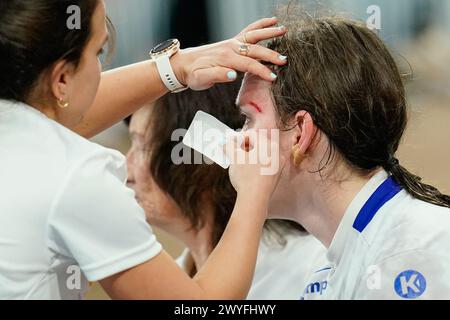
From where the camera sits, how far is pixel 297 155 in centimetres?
165

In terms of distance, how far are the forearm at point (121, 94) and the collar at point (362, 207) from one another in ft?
1.49

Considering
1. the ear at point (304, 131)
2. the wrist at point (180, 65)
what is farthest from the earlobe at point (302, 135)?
the wrist at point (180, 65)

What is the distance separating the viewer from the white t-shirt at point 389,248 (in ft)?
4.72

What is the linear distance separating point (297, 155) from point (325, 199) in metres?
0.10

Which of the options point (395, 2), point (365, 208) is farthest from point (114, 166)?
point (395, 2)

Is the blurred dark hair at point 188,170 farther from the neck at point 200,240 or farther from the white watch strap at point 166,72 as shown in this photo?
the white watch strap at point 166,72

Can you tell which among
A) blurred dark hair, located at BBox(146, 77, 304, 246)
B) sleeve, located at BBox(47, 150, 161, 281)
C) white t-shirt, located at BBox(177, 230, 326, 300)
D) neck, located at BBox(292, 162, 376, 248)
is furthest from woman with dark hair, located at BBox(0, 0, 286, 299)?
blurred dark hair, located at BBox(146, 77, 304, 246)

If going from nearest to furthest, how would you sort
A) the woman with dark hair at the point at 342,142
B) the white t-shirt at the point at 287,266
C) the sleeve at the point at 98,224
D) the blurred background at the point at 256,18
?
the sleeve at the point at 98,224 < the woman with dark hair at the point at 342,142 < the white t-shirt at the point at 287,266 < the blurred background at the point at 256,18

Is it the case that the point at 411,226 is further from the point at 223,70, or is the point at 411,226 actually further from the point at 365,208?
the point at 223,70

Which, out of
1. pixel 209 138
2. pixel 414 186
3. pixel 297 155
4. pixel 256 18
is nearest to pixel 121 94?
pixel 209 138

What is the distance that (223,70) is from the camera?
162cm

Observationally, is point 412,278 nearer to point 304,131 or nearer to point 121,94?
point 304,131

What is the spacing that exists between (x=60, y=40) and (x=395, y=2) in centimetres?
295

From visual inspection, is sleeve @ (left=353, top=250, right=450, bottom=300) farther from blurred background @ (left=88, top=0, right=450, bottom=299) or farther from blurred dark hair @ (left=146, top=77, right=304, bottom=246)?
blurred background @ (left=88, top=0, right=450, bottom=299)
